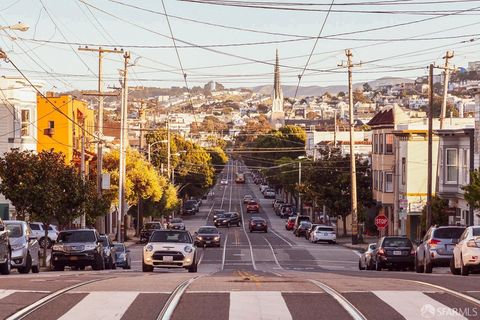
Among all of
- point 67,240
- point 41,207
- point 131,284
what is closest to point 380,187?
point 41,207

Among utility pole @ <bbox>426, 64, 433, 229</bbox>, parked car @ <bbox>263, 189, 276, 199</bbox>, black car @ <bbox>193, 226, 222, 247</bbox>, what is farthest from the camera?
parked car @ <bbox>263, 189, 276, 199</bbox>

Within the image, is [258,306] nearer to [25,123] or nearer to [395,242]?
[395,242]

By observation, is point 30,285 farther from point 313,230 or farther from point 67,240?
point 313,230

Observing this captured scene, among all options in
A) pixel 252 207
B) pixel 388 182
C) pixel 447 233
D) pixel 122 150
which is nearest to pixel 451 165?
pixel 388 182

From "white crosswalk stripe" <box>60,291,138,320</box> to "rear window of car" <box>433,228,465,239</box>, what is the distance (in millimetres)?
18229

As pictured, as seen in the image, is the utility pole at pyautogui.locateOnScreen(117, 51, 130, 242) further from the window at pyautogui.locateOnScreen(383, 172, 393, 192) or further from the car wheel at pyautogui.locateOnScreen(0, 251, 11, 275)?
the car wheel at pyautogui.locateOnScreen(0, 251, 11, 275)

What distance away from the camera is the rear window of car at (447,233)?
3306 cm

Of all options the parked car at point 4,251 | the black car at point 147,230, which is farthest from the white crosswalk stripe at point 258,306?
the black car at point 147,230

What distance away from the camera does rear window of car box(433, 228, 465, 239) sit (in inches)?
1302

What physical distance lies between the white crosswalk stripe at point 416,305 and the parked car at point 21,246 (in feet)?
50.4

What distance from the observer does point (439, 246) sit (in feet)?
108

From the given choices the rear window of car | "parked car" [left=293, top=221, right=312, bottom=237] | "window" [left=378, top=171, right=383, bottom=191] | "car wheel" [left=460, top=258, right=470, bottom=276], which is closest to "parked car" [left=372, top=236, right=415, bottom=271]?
the rear window of car

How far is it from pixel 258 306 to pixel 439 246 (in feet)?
61.7

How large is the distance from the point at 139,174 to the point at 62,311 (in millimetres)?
63363
